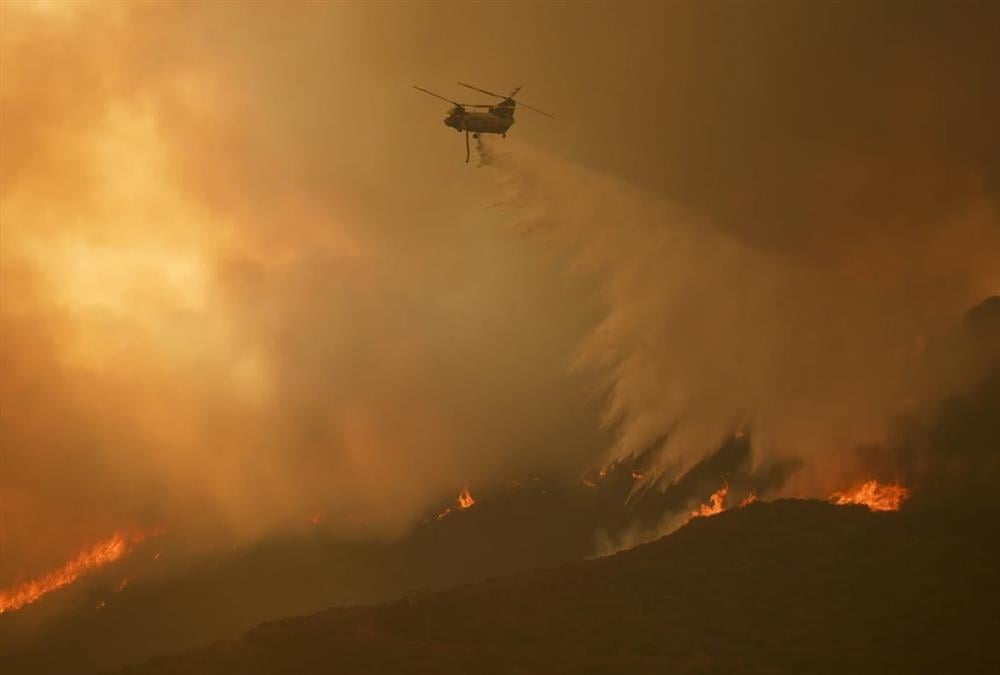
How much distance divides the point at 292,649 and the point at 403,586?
70.5m

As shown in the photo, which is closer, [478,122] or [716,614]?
[478,122]

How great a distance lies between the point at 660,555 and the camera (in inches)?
4382

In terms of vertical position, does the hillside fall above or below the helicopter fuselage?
below

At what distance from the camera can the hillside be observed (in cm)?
8656

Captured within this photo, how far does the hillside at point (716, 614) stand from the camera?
284 feet

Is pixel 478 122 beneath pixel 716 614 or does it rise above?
above

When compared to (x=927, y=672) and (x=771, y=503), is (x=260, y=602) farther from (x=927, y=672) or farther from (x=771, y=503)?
(x=927, y=672)

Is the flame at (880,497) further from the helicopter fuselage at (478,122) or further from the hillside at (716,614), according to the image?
the helicopter fuselage at (478,122)

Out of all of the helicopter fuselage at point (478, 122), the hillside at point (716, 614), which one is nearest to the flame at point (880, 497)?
the hillside at point (716, 614)

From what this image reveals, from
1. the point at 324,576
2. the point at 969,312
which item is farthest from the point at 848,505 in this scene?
the point at 324,576

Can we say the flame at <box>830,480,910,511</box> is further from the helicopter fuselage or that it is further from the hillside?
the helicopter fuselage

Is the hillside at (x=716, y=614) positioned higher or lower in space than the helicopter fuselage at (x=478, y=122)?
lower

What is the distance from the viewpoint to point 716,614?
3873 inches

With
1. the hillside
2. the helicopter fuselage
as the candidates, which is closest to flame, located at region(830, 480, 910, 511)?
the hillside
